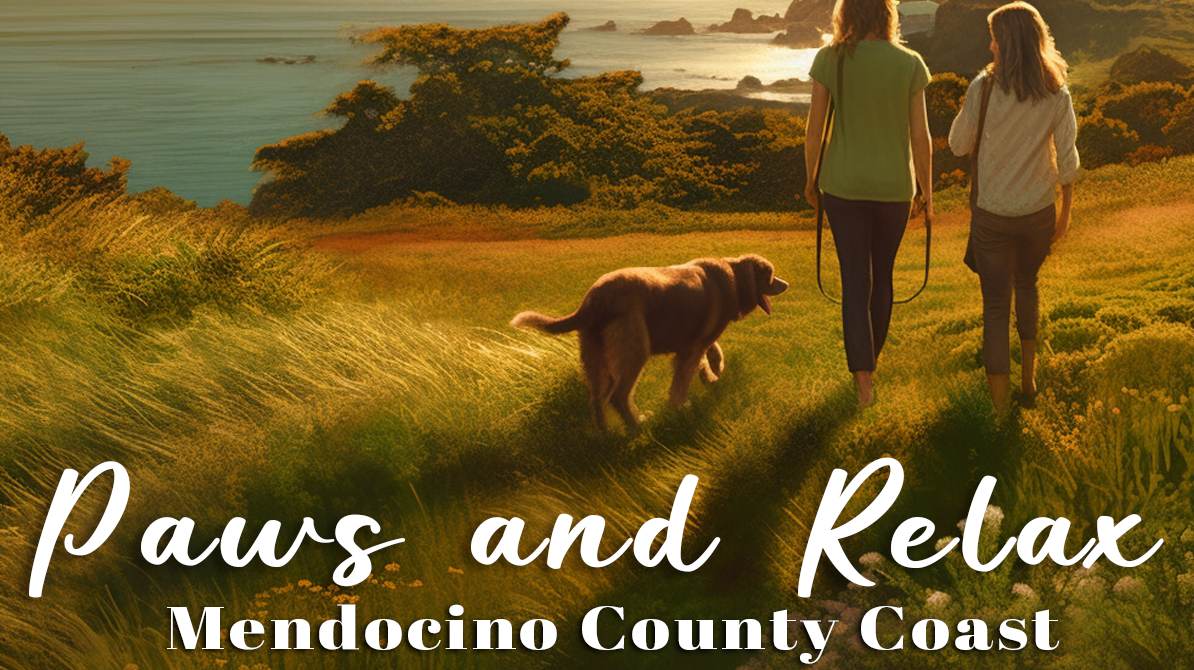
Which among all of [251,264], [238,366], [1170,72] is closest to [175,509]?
[238,366]

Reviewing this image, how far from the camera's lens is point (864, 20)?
17.7 ft

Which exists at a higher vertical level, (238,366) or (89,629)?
(238,366)

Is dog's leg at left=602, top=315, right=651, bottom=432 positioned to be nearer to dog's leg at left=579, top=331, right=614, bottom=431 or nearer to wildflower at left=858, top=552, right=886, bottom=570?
dog's leg at left=579, top=331, right=614, bottom=431

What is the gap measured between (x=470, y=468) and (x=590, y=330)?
1251 millimetres

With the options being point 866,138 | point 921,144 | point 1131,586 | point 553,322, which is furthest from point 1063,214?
point 553,322

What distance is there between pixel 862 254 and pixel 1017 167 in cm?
91

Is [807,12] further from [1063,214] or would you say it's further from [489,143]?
[1063,214]

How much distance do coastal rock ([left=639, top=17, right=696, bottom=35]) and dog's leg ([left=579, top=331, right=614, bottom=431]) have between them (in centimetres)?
1586

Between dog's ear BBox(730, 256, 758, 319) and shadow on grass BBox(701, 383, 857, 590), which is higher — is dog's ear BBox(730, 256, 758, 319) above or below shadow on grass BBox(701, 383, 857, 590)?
above

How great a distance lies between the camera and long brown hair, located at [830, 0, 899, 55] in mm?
5398

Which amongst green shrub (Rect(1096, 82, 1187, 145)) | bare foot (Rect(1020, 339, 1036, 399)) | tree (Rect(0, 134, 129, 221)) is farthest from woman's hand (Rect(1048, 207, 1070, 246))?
tree (Rect(0, 134, 129, 221))

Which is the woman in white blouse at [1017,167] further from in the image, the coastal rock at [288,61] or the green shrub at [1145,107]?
the coastal rock at [288,61]

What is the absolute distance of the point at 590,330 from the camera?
573 cm

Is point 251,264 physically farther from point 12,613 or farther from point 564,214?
point 564,214
